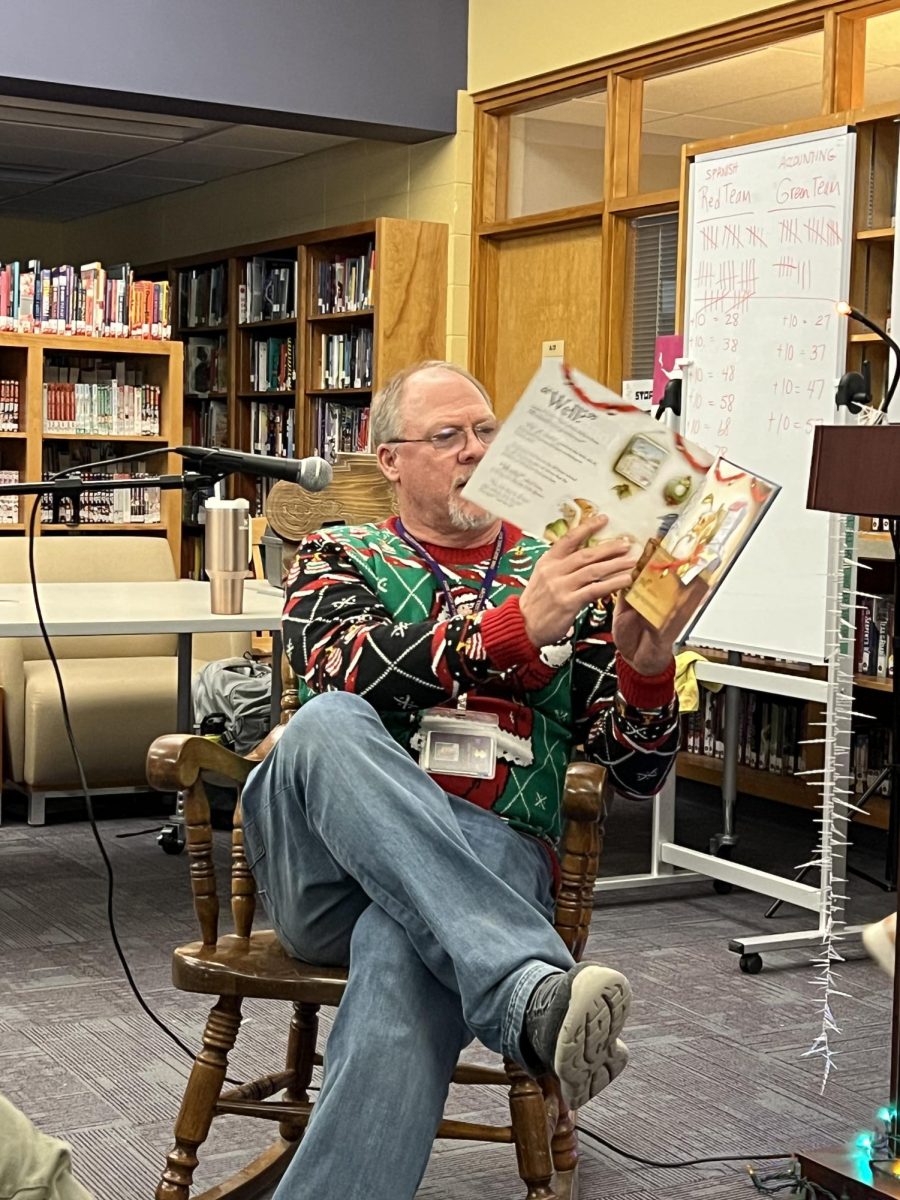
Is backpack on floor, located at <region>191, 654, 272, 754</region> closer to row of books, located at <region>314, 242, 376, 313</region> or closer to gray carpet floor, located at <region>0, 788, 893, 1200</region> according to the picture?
gray carpet floor, located at <region>0, 788, 893, 1200</region>

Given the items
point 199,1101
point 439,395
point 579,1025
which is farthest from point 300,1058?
point 439,395

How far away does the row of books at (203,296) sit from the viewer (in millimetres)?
8383

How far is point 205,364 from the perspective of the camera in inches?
341


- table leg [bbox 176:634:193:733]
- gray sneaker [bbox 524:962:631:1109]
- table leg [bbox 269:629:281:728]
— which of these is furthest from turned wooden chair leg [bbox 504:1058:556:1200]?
table leg [bbox 176:634:193:733]

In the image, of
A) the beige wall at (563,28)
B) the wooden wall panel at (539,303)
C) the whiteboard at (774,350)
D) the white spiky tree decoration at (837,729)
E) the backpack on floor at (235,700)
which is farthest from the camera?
the wooden wall panel at (539,303)

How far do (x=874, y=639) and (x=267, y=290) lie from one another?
423 centimetres

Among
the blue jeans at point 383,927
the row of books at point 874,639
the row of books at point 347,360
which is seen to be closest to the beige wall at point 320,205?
the row of books at point 347,360

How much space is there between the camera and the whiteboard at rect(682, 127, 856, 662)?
3824mm

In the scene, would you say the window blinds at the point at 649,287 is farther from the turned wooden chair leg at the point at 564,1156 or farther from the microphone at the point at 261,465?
the turned wooden chair leg at the point at 564,1156

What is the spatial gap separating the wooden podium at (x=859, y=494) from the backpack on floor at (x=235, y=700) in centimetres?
247

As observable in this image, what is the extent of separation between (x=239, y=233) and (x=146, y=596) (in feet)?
15.7

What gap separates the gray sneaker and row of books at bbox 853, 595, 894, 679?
3.11 m

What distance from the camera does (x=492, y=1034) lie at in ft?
5.71

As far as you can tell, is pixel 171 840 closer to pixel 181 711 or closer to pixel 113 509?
pixel 181 711
